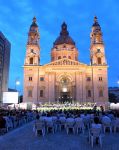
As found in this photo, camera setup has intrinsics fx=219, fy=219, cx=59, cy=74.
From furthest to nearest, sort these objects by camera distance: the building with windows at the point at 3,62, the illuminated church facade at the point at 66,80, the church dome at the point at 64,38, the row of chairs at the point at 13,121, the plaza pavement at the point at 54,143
Result: the building with windows at the point at 3,62 < the church dome at the point at 64,38 < the illuminated church facade at the point at 66,80 < the row of chairs at the point at 13,121 < the plaza pavement at the point at 54,143

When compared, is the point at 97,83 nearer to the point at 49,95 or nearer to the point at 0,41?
the point at 49,95

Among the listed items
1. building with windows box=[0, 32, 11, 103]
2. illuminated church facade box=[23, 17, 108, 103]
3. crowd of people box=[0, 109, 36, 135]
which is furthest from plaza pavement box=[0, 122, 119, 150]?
building with windows box=[0, 32, 11, 103]

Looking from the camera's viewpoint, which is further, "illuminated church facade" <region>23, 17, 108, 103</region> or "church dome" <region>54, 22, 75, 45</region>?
"church dome" <region>54, 22, 75, 45</region>

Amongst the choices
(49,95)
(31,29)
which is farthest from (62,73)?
(31,29)

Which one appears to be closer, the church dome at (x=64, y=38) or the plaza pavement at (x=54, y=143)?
the plaza pavement at (x=54, y=143)

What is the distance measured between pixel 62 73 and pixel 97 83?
1013cm

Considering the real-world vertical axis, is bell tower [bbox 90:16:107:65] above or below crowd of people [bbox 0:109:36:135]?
above

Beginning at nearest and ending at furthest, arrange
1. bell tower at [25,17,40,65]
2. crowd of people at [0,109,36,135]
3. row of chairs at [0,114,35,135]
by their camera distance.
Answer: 1. crowd of people at [0,109,36,135]
2. row of chairs at [0,114,35,135]
3. bell tower at [25,17,40,65]

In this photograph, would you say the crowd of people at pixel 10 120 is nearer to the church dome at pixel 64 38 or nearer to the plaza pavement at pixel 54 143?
the plaza pavement at pixel 54 143

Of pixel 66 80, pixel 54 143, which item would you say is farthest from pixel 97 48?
pixel 54 143

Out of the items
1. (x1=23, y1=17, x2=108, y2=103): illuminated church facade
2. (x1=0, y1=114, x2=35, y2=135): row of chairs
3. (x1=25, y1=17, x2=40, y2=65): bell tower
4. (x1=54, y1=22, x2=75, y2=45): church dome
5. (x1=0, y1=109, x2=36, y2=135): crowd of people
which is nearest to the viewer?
(x1=0, y1=109, x2=36, y2=135): crowd of people

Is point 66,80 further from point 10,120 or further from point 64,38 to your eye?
point 10,120

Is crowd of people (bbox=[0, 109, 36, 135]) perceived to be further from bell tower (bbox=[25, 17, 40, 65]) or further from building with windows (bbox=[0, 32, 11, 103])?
building with windows (bbox=[0, 32, 11, 103])

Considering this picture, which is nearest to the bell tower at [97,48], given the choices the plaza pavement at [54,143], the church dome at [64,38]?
the church dome at [64,38]
